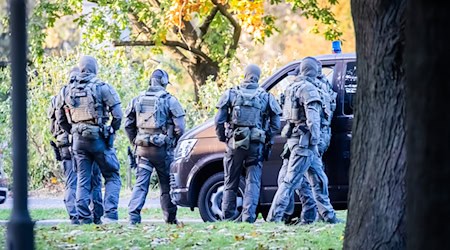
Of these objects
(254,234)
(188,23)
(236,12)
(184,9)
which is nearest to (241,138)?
(254,234)

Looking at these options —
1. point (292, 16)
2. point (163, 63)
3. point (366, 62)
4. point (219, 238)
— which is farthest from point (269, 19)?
point (292, 16)

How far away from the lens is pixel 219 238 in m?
11.5

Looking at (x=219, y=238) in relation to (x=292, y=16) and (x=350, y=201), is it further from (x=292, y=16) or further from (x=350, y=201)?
(x=292, y=16)

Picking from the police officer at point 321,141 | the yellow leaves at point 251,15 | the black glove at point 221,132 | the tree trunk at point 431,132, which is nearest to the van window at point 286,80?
the police officer at point 321,141

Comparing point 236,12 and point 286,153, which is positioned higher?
point 236,12

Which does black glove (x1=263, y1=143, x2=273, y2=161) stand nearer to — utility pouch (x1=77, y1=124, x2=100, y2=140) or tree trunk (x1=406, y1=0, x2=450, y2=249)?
utility pouch (x1=77, y1=124, x2=100, y2=140)

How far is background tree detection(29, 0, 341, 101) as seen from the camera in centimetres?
2320

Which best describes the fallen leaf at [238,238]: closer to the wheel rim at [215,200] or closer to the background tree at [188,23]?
the wheel rim at [215,200]

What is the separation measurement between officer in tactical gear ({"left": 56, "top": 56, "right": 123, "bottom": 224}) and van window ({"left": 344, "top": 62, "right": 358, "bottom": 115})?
108 inches

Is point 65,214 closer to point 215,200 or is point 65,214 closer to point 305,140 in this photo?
point 215,200

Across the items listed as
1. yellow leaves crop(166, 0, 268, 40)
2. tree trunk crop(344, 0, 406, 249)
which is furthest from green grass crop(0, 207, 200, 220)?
tree trunk crop(344, 0, 406, 249)

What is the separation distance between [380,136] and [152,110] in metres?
6.27

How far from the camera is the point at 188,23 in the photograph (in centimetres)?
2523

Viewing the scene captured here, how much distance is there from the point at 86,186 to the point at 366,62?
674 cm
